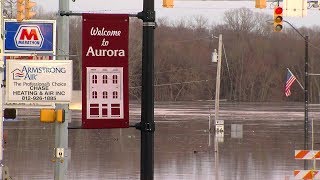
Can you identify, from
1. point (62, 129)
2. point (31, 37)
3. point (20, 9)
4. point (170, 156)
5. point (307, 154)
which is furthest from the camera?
point (170, 156)

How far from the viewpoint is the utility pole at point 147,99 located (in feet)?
36.3

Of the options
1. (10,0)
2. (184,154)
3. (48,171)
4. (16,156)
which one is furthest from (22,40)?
(10,0)

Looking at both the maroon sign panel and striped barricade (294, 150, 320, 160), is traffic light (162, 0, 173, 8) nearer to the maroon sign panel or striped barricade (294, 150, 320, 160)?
striped barricade (294, 150, 320, 160)

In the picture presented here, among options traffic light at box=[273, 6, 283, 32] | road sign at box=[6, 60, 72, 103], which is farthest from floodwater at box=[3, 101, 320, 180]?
road sign at box=[6, 60, 72, 103]

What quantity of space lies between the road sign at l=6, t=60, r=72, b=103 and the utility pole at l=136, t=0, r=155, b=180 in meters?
8.67

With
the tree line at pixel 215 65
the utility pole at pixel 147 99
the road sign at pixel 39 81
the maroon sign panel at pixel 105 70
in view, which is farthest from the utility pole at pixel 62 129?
the tree line at pixel 215 65

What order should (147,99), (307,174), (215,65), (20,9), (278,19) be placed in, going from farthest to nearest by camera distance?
(215,65)
(278,19)
(307,174)
(20,9)
(147,99)

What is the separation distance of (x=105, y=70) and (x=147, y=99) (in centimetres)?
64

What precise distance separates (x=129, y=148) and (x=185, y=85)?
105 metres

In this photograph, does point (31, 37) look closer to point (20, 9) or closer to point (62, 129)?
point (20, 9)

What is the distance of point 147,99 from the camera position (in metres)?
11.1

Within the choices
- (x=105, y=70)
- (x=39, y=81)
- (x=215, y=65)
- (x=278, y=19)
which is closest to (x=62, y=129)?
(x=39, y=81)

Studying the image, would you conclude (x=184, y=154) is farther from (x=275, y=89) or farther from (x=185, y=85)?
(x=185, y=85)

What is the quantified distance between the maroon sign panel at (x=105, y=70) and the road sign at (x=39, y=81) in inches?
329
